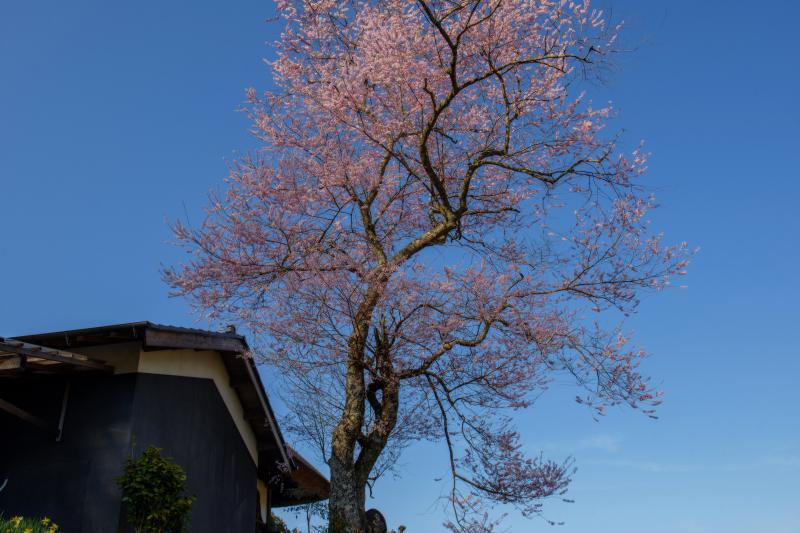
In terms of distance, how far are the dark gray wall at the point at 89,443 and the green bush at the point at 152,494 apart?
10.0 inches

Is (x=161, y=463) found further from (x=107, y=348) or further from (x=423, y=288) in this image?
(x=423, y=288)

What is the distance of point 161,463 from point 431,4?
7.66m

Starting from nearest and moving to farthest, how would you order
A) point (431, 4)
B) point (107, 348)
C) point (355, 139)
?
point (107, 348)
point (431, 4)
point (355, 139)

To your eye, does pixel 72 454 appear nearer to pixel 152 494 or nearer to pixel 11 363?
pixel 152 494

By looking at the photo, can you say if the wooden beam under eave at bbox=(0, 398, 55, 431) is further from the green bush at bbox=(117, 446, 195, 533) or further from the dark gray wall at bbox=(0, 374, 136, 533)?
the green bush at bbox=(117, 446, 195, 533)

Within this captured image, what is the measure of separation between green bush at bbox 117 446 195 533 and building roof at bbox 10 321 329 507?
143cm

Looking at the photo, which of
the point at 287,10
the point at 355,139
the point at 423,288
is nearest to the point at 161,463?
the point at 423,288

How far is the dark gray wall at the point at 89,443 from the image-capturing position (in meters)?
9.77

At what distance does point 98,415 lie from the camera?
33.3ft

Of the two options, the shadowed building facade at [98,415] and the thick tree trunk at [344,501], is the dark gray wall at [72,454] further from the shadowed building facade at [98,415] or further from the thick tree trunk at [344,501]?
the thick tree trunk at [344,501]

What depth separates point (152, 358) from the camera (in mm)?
10656

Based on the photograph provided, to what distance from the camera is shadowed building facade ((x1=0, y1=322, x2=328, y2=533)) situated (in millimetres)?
9734

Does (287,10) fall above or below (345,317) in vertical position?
above

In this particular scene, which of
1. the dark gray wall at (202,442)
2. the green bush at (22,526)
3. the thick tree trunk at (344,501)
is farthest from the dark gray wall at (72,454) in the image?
the thick tree trunk at (344,501)
